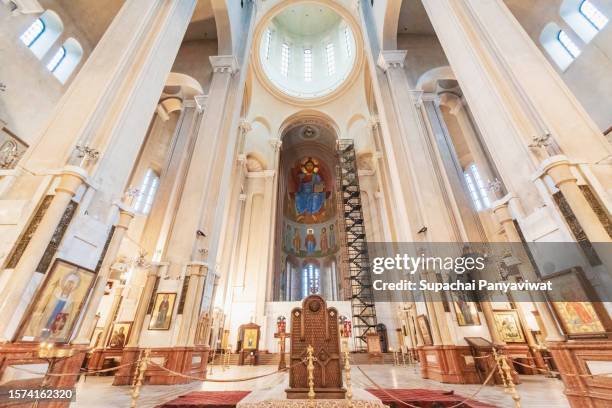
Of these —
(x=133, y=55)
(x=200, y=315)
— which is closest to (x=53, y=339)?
(x=200, y=315)

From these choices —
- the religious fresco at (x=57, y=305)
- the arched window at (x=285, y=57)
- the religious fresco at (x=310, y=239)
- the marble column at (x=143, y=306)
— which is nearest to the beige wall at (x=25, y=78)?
the marble column at (x=143, y=306)

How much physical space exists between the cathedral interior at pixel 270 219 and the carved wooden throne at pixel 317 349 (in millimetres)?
35

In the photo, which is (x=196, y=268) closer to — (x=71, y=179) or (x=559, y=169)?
(x=71, y=179)

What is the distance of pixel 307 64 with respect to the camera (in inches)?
861

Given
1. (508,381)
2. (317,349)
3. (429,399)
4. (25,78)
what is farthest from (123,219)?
(25,78)

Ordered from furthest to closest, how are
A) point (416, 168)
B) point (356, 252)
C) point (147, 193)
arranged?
point (356, 252)
point (147, 193)
point (416, 168)

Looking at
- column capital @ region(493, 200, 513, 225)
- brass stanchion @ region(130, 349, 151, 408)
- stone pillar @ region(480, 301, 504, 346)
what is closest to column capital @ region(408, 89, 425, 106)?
column capital @ region(493, 200, 513, 225)

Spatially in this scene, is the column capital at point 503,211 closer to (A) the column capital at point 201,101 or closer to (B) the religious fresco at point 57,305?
(B) the religious fresco at point 57,305

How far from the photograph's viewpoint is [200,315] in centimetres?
680

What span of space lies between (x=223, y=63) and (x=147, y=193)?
8.51 metres

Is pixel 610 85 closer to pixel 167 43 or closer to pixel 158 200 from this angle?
pixel 167 43

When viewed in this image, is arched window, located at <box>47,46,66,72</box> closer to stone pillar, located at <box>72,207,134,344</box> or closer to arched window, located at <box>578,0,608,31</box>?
stone pillar, located at <box>72,207,134,344</box>

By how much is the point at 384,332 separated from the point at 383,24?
1469 centimetres

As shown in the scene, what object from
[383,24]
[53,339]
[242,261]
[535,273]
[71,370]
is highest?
[383,24]
